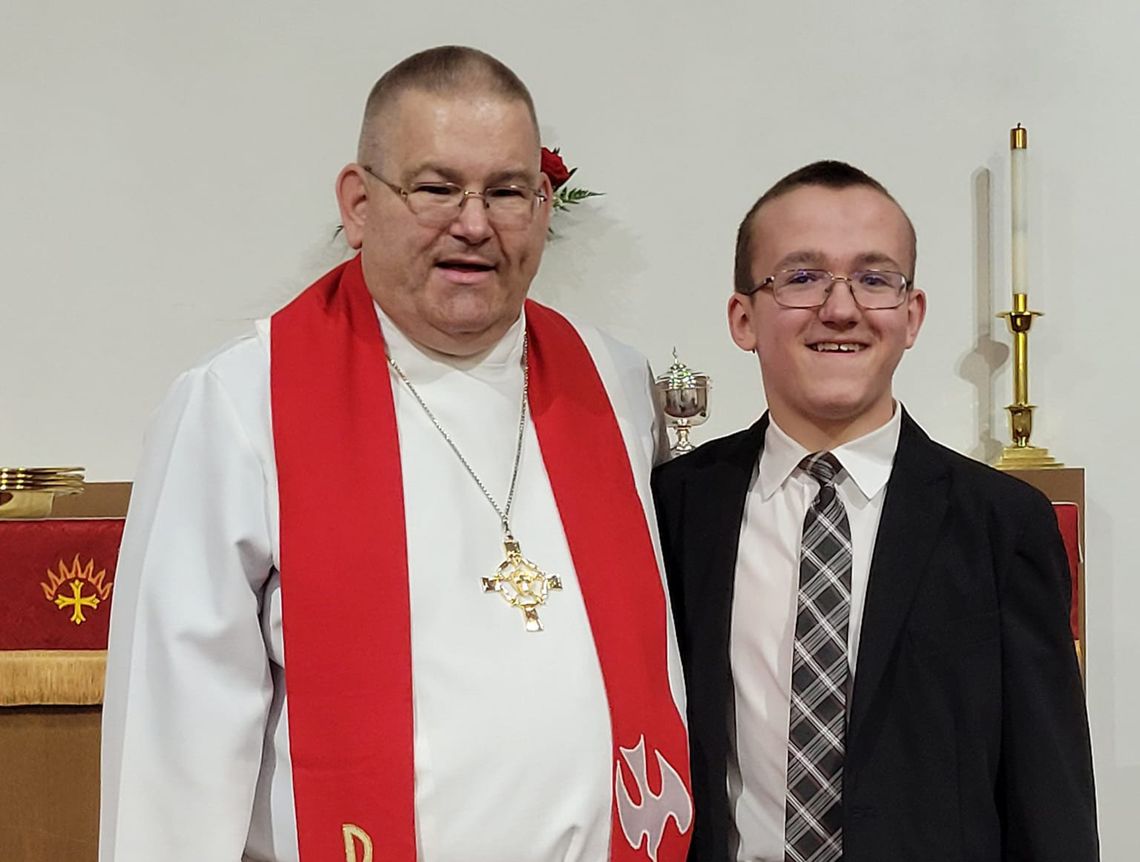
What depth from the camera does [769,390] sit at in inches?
80.6

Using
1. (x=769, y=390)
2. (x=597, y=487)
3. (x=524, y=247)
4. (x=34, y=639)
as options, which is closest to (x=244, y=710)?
(x=597, y=487)

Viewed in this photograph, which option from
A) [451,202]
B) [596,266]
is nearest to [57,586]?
[451,202]

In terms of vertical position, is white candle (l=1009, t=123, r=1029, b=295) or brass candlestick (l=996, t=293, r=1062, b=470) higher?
white candle (l=1009, t=123, r=1029, b=295)

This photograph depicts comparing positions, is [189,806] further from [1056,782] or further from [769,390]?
[1056,782]

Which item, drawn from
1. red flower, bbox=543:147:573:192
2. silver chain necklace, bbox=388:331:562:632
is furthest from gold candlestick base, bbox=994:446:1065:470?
silver chain necklace, bbox=388:331:562:632

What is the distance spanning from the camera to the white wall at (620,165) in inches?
153

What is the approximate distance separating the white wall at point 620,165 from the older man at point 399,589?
195cm

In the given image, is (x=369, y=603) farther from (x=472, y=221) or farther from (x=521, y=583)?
(x=472, y=221)

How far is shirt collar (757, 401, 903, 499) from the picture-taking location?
1.96 m

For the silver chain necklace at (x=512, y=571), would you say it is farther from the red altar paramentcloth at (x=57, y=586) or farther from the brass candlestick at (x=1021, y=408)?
the brass candlestick at (x=1021, y=408)

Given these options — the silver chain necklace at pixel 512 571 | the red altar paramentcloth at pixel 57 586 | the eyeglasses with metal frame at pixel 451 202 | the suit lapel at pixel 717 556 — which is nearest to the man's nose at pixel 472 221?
the eyeglasses with metal frame at pixel 451 202

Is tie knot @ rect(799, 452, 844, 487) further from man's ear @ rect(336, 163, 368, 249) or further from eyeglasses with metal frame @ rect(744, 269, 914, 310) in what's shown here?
man's ear @ rect(336, 163, 368, 249)

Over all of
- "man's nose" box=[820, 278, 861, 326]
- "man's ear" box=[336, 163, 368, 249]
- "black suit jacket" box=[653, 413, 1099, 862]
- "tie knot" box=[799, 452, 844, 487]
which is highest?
"man's ear" box=[336, 163, 368, 249]

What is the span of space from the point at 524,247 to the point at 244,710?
30.4 inches
